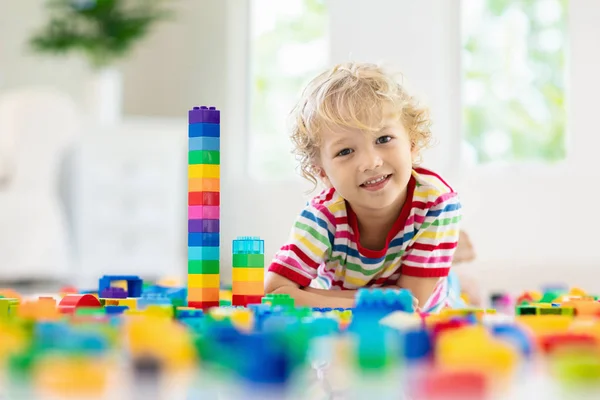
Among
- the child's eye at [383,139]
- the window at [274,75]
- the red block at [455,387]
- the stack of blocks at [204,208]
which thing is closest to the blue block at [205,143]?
the stack of blocks at [204,208]

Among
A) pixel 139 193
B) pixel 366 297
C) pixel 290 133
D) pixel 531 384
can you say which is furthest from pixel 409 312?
pixel 139 193

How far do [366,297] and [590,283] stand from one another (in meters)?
2.20

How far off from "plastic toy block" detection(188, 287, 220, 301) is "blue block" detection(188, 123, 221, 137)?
0.23m

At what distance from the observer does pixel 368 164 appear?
52.3 inches

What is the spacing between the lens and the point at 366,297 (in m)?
0.95

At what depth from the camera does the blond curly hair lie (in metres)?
1.36

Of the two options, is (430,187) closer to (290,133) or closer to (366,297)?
(290,133)

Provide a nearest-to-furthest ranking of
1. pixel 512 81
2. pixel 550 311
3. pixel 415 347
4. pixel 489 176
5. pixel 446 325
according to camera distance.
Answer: pixel 415 347, pixel 446 325, pixel 550 311, pixel 489 176, pixel 512 81

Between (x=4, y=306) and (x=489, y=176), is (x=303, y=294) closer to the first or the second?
(x=4, y=306)

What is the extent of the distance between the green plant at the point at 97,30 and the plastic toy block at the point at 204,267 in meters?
3.09

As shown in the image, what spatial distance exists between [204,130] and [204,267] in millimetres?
203

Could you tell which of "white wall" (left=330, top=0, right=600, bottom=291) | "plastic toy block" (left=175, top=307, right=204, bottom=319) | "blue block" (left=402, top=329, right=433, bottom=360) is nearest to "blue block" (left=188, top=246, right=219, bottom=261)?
"plastic toy block" (left=175, top=307, right=204, bottom=319)

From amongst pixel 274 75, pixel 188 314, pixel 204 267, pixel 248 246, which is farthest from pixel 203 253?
pixel 274 75

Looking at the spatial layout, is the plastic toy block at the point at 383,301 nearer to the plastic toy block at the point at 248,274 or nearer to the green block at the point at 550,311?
the green block at the point at 550,311
